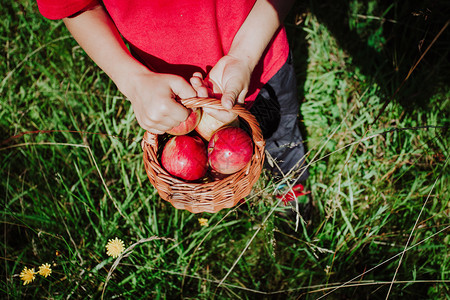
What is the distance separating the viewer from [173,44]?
110 centimetres

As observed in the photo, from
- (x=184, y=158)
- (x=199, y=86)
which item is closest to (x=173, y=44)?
(x=199, y=86)

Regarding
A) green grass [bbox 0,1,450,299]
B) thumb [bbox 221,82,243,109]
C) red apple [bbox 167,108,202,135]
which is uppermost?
thumb [bbox 221,82,243,109]

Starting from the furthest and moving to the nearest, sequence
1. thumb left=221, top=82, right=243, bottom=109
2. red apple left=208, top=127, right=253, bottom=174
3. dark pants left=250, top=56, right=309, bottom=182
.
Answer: dark pants left=250, top=56, right=309, bottom=182, red apple left=208, top=127, right=253, bottom=174, thumb left=221, top=82, right=243, bottom=109

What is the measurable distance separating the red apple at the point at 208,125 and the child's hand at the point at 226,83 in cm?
13

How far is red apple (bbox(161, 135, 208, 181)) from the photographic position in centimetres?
122

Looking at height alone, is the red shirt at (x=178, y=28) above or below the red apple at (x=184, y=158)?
above

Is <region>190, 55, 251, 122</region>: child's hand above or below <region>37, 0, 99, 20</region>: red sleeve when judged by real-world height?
below

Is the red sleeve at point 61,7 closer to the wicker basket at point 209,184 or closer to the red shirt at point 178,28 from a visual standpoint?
the red shirt at point 178,28

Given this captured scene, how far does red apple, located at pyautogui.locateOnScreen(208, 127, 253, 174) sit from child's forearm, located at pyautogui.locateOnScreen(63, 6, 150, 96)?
0.41 m

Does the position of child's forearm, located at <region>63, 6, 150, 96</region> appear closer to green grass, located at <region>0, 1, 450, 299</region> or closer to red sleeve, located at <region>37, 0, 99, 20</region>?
red sleeve, located at <region>37, 0, 99, 20</region>

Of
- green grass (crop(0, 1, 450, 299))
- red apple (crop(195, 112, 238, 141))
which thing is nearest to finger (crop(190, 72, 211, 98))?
red apple (crop(195, 112, 238, 141))

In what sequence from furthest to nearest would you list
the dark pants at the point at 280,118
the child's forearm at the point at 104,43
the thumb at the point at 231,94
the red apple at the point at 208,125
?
1. the dark pants at the point at 280,118
2. the red apple at the point at 208,125
3. the child's forearm at the point at 104,43
4. the thumb at the point at 231,94

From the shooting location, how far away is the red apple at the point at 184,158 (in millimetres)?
1216

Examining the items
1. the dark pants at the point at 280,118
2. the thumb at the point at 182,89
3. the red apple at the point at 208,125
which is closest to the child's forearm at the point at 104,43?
the thumb at the point at 182,89
